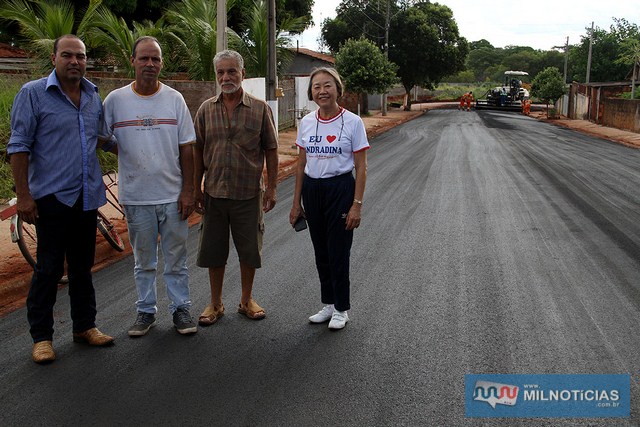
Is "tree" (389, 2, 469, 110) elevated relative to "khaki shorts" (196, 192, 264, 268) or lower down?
elevated

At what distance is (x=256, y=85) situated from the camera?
17.9m

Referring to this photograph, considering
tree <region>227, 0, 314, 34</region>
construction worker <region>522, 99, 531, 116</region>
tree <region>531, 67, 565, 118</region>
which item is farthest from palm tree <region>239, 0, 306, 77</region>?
construction worker <region>522, 99, 531, 116</region>

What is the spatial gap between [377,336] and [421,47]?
156 ft

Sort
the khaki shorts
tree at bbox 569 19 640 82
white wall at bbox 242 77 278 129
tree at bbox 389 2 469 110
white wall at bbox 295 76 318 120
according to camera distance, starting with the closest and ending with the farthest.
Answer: the khaki shorts < white wall at bbox 242 77 278 129 < white wall at bbox 295 76 318 120 < tree at bbox 389 2 469 110 < tree at bbox 569 19 640 82

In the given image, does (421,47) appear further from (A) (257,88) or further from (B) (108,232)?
(B) (108,232)

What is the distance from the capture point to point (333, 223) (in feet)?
16.7

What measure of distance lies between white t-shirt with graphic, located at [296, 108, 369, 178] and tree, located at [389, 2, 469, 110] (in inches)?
1808

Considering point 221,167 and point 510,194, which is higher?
point 221,167

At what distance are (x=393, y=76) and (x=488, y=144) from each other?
1499 cm

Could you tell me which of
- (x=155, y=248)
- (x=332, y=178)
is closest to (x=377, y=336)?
(x=332, y=178)

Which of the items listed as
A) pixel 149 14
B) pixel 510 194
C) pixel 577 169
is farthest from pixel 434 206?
pixel 149 14

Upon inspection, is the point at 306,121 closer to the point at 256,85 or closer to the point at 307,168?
the point at 307,168

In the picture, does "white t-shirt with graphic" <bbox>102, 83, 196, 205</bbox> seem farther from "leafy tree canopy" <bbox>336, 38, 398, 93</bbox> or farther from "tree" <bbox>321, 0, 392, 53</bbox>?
"tree" <bbox>321, 0, 392, 53</bbox>

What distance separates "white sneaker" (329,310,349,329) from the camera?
16.8 ft
